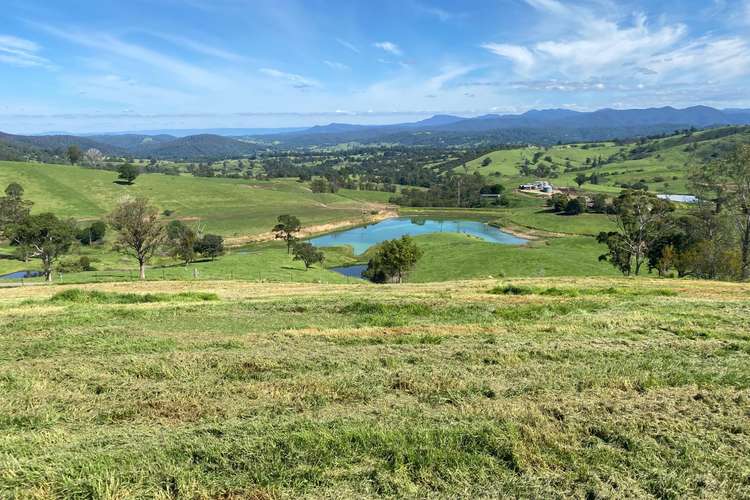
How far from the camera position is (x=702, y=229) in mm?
60125

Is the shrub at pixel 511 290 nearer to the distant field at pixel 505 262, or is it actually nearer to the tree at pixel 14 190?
the distant field at pixel 505 262

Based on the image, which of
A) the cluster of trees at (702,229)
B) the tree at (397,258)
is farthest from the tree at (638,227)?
the tree at (397,258)

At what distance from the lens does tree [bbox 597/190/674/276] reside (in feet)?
193

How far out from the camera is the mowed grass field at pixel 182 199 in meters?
140

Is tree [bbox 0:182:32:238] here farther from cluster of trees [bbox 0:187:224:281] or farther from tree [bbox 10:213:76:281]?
tree [bbox 10:213:76:281]

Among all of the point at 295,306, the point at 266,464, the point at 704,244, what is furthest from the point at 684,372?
the point at 704,244

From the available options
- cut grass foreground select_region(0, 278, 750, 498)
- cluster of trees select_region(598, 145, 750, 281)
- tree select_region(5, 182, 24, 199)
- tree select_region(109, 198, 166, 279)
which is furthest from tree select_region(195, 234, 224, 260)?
tree select_region(5, 182, 24, 199)

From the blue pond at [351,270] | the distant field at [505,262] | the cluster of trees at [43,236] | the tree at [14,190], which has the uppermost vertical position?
the tree at [14,190]

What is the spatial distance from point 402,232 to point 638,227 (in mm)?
91048

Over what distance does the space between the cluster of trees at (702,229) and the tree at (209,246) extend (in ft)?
214

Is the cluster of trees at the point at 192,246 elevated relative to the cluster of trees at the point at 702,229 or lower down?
lower down

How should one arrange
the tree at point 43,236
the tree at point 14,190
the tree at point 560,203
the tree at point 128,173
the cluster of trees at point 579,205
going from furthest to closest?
the tree at point 128,173, the tree at point 560,203, the cluster of trees at point 579,205, the tree at point 14,190, the tree at point 43,236

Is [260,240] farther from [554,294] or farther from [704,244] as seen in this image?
[554,294]

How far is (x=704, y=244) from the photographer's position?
55156 mm
